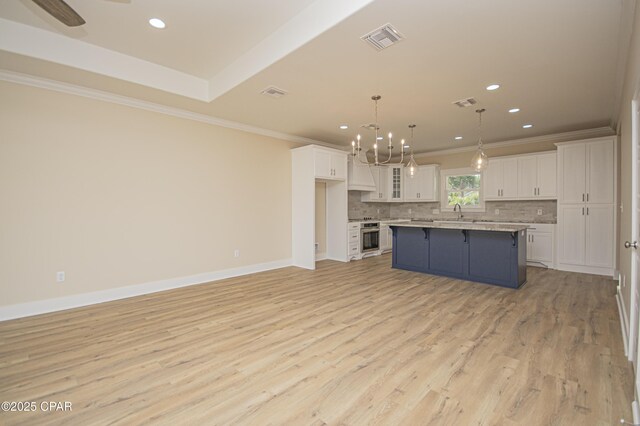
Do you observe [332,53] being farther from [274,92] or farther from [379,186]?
[379,186]

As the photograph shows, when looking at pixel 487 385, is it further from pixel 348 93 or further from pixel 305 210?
pixel 305 210

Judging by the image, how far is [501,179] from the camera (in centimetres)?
662

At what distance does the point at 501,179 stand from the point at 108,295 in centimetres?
775

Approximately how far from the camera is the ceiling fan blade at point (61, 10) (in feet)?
6.43

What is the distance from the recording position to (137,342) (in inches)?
110

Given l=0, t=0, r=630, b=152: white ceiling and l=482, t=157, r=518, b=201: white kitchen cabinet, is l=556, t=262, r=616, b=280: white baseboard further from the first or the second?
l=0, t=0, r=630, b=152: white ceiling

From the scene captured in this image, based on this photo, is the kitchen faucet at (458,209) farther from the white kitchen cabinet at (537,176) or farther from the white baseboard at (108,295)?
the white baseboard at (108,295)

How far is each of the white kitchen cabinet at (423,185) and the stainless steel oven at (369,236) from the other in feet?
4.75

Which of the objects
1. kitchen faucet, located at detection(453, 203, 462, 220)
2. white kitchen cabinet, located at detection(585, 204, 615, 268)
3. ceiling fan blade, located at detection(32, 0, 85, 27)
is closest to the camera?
ceiling fan blade, located at detection(32, 0, 85, 27)

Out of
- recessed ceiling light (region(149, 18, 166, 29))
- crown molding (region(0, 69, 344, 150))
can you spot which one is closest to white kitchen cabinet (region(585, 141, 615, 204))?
crown molding (region(0, 69, 344, 150))

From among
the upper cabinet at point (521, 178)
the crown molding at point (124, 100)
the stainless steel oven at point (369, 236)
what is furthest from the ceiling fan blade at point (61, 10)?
the upper cabinet at point (521, 178)

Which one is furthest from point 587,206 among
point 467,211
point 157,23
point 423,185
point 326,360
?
point 157,23

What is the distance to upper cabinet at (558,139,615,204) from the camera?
5215 millimetres

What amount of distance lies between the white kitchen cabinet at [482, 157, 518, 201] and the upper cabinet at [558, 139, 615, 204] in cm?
84
